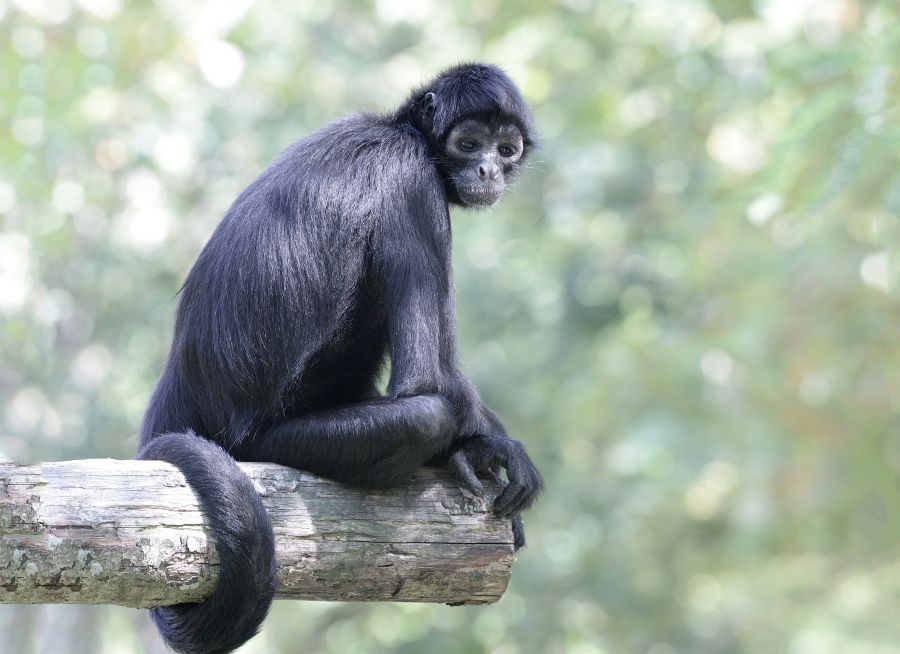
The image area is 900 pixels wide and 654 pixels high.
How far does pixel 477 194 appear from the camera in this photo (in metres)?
5.71

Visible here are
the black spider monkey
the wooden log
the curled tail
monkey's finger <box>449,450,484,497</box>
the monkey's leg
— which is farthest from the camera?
monkey's finger <box>449,450,484,497</box>

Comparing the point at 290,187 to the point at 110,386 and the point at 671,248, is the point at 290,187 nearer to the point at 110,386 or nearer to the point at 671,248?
the point at 110,386

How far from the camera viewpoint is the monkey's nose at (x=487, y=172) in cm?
569

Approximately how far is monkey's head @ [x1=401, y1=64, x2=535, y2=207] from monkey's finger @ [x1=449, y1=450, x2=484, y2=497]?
1675 mm

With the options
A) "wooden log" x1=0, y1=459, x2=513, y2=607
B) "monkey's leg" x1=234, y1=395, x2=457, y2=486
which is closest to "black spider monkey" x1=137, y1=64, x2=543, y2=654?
"monkey's leg" x1=234, y1=395, x2=457, y2=486

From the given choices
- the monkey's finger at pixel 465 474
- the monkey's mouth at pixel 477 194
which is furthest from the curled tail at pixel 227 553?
the monkey's mouth at pixel 477 194

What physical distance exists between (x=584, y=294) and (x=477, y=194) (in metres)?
6.47

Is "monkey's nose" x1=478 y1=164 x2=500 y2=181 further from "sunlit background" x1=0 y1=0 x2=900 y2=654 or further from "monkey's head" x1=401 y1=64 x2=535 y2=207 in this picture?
"sunlit background" x1=0 y1=0 x2=900 y2=654

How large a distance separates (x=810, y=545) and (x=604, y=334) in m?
3.45

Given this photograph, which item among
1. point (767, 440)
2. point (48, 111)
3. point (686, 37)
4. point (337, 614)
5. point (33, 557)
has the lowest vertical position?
point (337, 614)

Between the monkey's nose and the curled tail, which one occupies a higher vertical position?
the monkey's nose

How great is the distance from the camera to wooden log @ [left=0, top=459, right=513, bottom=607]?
3.57 metres

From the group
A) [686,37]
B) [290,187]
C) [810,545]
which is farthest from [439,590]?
[686,37]

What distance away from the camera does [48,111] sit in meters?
9.64
